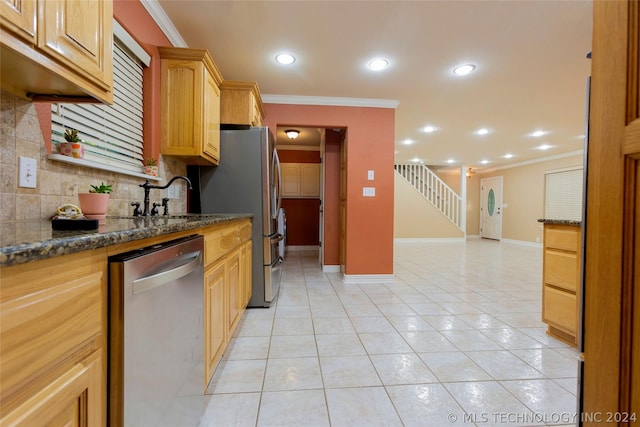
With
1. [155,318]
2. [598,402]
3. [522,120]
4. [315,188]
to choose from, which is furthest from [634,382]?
[315,188]

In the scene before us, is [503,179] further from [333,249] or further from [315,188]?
[333,249]

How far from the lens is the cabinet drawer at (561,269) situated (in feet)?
6.40

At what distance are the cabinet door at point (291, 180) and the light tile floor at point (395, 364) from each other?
3.20 metres

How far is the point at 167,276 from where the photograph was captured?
2.88 feet

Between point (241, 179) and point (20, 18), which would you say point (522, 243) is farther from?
point (20, 18)

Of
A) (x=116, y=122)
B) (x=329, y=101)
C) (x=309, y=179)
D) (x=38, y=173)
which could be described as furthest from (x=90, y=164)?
(x=309, y=179)

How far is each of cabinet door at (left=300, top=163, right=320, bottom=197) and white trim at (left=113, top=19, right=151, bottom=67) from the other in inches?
166

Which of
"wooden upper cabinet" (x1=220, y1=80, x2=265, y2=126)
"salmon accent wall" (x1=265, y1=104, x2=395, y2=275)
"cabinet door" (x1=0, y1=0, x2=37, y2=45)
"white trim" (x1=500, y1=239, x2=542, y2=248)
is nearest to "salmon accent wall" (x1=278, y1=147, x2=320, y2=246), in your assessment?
"salmon accent wall" (x1=265, y1=104, x2=395, y2=275)

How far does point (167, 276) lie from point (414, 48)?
2.62 m

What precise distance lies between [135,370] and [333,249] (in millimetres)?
3518

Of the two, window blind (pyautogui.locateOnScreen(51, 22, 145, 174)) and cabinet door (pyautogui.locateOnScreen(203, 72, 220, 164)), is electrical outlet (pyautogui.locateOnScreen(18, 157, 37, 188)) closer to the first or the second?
window blind (pyautogui.locateOnScreen(51, 22, 145, 174))

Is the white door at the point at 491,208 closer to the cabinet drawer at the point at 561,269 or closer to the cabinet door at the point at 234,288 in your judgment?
the cabinet drawer at the point at 561,269

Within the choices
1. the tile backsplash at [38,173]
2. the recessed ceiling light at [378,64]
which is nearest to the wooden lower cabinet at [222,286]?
the tile backsplash at [38,173]

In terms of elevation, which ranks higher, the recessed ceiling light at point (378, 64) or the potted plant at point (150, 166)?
the recessed ceiling light at point (378, 64)
